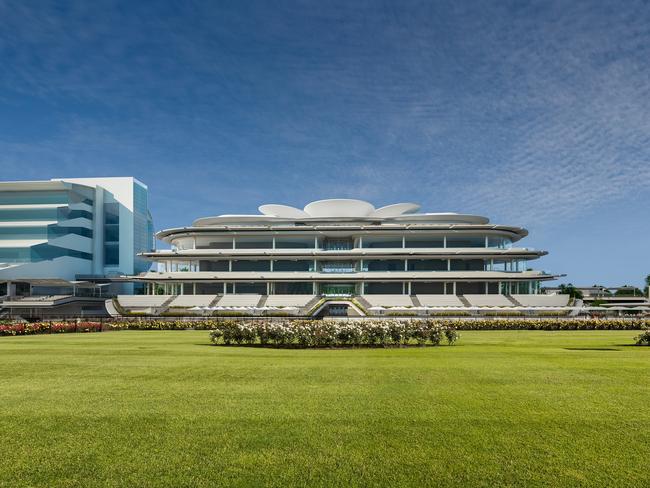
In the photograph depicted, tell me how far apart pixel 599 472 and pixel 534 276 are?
65.2m

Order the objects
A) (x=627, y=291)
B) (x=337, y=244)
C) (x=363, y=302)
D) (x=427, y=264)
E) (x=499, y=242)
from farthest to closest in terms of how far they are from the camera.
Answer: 1. (x=627, y=291)
2. (x=337, y=244)
3. (x=499, y=242)
4. (x=427, y=264)
5. (x=363, y=302)

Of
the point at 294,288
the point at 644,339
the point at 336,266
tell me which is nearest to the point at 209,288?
the point at 294,288

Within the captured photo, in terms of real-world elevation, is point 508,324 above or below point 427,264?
below

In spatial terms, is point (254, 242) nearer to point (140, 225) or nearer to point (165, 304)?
point (165, 304)

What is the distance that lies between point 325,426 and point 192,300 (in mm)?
59112

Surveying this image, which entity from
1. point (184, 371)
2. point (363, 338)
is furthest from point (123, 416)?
point (363, 338)

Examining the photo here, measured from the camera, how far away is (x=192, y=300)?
2539 inches

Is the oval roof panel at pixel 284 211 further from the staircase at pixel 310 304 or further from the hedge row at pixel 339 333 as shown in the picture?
the hedge row at pixel 339 333

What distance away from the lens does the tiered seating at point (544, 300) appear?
209 ft

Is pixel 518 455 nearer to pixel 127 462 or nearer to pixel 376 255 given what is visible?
pixel 127 462

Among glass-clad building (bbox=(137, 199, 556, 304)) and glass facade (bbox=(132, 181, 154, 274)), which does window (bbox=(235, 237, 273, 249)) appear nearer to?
glass-clad building (bbox=(137, 199, 556, 304))

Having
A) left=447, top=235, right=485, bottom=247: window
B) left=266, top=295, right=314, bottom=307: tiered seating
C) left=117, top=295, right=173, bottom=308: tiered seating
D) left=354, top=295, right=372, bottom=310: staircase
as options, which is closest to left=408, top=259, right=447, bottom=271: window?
left=447, top=235, right=485, bottom=247: window

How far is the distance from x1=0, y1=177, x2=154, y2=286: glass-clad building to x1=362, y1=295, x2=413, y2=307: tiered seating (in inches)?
1945

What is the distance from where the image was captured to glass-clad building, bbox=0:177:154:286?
3061 inches
